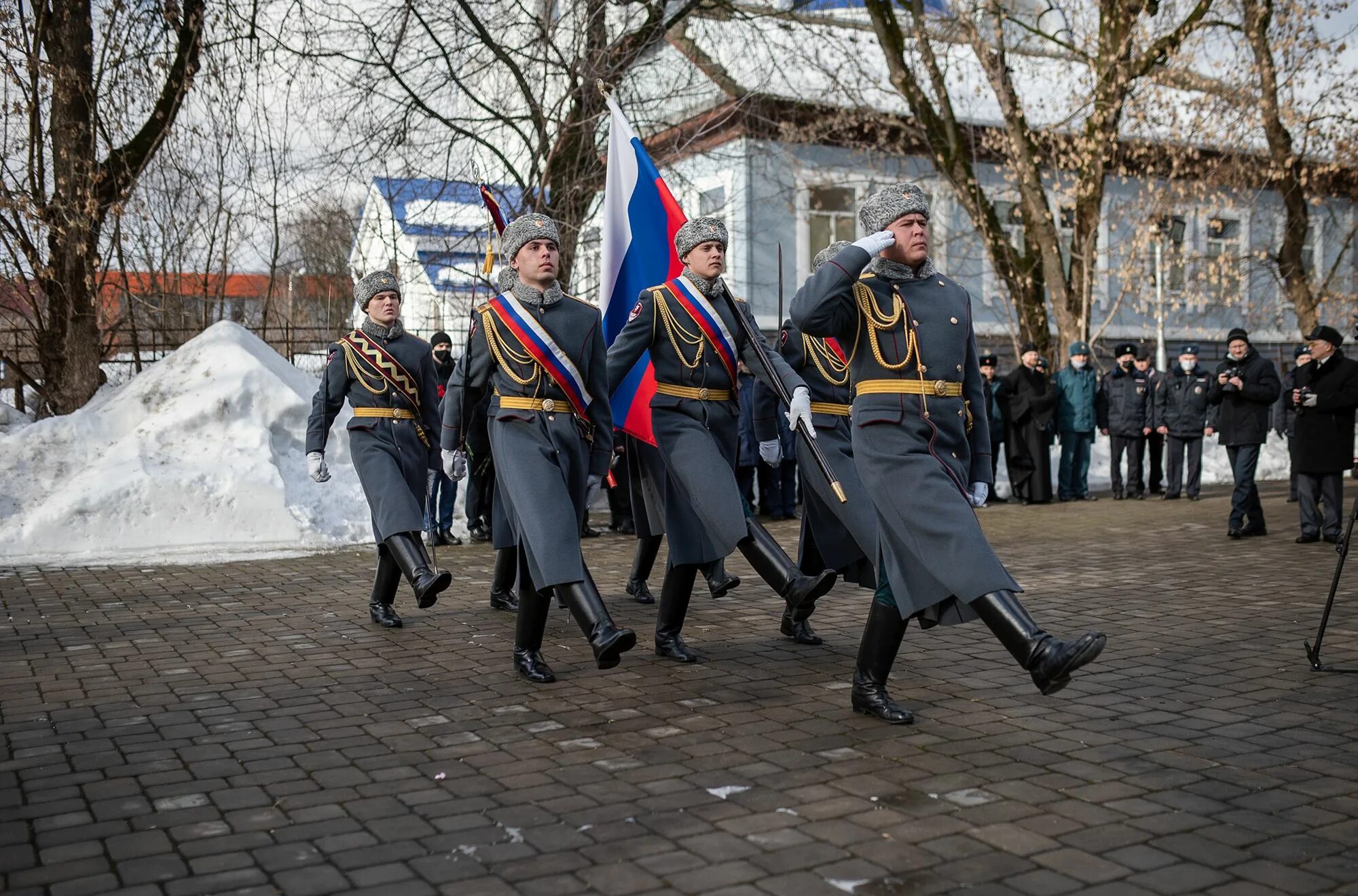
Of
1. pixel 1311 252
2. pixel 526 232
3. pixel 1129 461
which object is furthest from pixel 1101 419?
pixel 1311 252

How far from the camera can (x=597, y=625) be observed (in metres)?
6.00

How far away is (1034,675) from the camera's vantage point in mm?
4891

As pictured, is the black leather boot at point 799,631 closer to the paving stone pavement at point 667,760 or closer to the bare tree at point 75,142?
the paving stone pavement at point 667,760

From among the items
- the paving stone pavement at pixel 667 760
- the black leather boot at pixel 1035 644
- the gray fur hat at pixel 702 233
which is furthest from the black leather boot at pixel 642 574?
the black leather boot at pixel 1035 644

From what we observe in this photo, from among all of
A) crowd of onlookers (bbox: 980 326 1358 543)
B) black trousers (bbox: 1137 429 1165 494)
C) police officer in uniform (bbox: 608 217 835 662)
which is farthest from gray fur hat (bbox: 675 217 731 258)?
black trousers (bbox: 1137 429 1165 494)

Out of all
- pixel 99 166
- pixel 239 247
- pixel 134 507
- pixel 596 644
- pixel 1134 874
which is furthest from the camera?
pixel 239 247

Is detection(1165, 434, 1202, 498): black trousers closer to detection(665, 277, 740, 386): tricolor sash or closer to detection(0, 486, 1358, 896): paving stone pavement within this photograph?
detection(0, 486, 1358, 896): paving stone pavement

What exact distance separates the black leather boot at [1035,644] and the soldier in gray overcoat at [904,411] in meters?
0.08

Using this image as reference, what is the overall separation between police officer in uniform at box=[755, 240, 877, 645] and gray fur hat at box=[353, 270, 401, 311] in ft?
7.56

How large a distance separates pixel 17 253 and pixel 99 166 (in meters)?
1.45

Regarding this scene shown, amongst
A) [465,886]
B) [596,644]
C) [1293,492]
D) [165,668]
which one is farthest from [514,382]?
[1293,492]

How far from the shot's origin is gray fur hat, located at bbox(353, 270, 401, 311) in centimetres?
838

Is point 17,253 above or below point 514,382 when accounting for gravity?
above

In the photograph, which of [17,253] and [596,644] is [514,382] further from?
[17,253]
